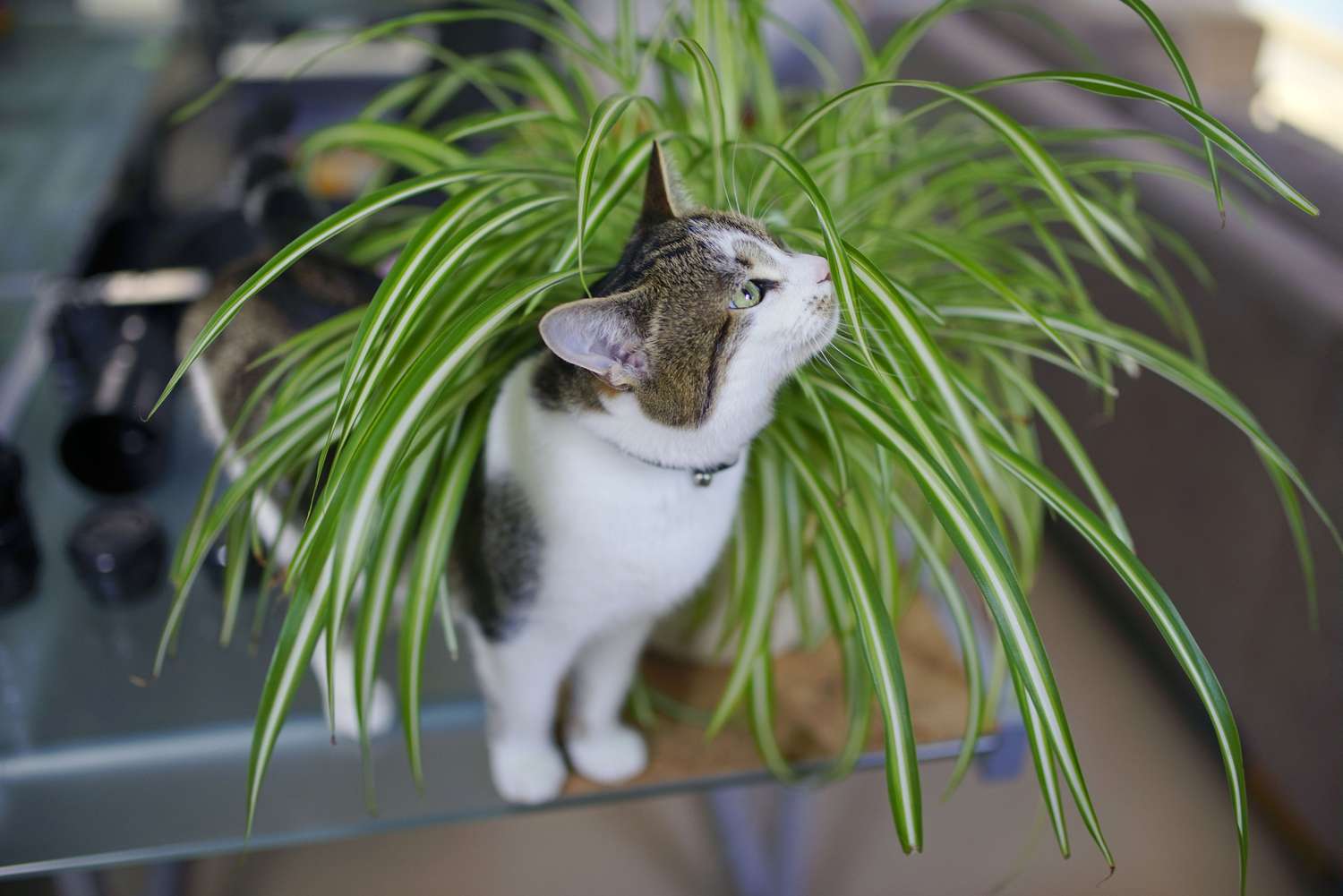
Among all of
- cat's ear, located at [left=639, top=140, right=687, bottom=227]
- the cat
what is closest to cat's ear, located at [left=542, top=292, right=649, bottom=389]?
the cat

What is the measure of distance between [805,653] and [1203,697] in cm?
45

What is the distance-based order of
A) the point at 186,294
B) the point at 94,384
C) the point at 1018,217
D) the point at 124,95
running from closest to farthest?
1. the point at 1018,217
2. the point at 94,384
3. the point at 186,294
4. the point at 124,95

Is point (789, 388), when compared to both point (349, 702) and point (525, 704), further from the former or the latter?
point (349, 702)

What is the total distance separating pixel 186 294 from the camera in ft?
4.46

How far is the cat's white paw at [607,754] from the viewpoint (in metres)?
0.90

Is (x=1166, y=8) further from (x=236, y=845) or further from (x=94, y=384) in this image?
(x=236, y=845)

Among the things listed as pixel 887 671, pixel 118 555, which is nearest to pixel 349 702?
pixel 118 555

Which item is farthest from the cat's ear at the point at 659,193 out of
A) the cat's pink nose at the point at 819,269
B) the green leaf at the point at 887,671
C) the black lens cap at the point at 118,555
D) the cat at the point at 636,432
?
the black lens cap at the point at 118,555

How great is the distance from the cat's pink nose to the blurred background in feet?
1.43

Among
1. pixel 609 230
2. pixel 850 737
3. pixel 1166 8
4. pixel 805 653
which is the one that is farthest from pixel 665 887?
pixel 1166 8

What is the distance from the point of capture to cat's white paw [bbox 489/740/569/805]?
0.87 metres

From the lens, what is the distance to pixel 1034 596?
178 cm

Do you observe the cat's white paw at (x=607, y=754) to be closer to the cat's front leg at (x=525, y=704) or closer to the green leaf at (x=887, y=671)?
the cat's front leg at (x=525, y=704)

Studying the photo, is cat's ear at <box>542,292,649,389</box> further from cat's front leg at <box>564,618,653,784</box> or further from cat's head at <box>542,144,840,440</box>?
cat's front leg at <box>564,618,653,784</box>
